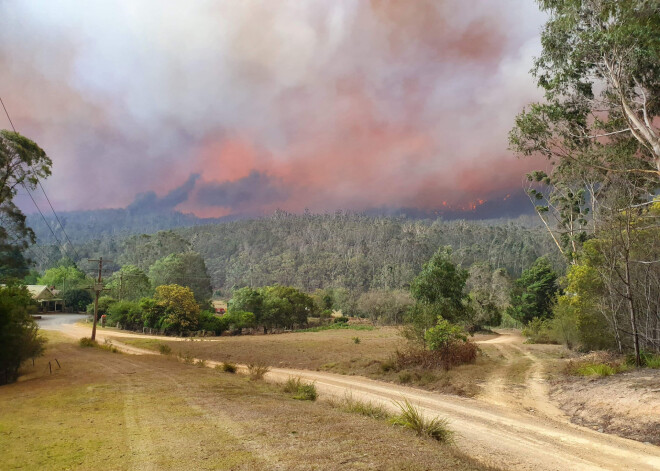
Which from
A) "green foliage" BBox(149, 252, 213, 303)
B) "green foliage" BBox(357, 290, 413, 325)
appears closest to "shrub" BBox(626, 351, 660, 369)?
"green foliage" BBox(357, 290, 413, 325)

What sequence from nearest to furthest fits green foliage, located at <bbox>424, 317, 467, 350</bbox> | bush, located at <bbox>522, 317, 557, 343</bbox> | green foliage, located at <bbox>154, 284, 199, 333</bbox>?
1. green foliage, located at <bbox>424, 317, 467, 350</bbox>
2. bush, located at <bbox>522, 317, 557, 343</bbox>
3. green foliage, located at <bbox>154, 284, 199, 333</bbox>

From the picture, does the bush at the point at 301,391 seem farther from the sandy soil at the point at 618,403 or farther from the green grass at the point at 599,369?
the green grass at the point at 599,369

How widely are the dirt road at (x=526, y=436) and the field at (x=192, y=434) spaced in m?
3.27

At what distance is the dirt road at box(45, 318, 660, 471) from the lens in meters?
8.77

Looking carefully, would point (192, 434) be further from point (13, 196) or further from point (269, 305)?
point (269, 305)

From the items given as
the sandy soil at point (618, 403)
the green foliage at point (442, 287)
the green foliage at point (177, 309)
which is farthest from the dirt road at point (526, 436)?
the green foliage at point (177, 309)

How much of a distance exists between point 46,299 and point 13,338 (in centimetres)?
7164

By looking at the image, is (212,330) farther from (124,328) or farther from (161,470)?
(161,470)

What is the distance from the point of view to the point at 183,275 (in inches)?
2926

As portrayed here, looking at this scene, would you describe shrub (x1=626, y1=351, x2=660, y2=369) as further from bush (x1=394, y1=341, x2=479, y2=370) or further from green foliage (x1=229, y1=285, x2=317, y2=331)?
green foliage (x1=229, y1=285, x2=317, y2=331)

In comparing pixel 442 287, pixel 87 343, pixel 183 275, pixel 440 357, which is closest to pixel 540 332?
pixel 442 287

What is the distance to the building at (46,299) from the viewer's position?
72944mm

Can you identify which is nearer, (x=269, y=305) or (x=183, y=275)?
(x=269, y=305)

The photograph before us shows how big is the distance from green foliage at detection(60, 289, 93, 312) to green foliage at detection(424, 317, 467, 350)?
79836mm
